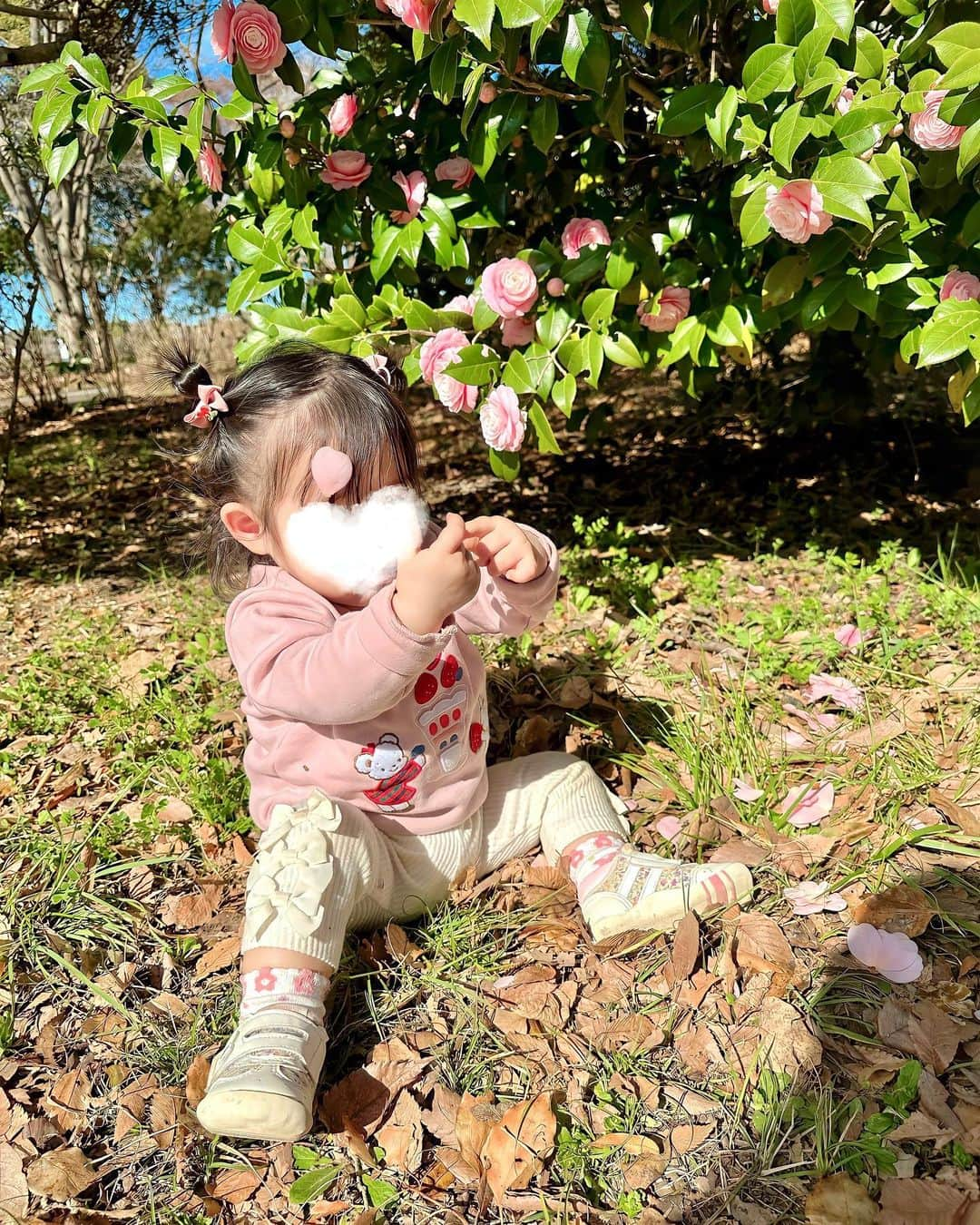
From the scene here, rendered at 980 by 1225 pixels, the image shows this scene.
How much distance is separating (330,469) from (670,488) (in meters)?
2.83

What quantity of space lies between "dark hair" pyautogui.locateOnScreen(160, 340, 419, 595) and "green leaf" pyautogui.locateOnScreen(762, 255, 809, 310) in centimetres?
99

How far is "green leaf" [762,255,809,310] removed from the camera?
2.22 m

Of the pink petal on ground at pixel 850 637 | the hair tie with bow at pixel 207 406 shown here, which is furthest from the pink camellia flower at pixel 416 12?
the pink petal on ground at pixel 850 637

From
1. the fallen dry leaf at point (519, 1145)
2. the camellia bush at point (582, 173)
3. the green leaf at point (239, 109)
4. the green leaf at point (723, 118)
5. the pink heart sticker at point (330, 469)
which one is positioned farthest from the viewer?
the green leaf at point (239, 109)

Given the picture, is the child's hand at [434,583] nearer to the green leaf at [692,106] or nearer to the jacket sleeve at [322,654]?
the jacket sleeve at [322,654]

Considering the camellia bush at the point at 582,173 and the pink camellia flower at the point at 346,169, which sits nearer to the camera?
the camellia bush at the point at 582,173

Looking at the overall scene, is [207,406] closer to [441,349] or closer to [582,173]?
[441,349]

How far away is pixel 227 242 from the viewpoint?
262 cm

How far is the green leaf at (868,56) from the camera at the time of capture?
72.5 inches

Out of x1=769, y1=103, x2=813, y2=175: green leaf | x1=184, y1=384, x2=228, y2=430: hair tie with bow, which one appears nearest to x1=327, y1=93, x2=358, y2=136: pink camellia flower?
x1=184, y1=384, x2=228, y2=430: hair tie with bow

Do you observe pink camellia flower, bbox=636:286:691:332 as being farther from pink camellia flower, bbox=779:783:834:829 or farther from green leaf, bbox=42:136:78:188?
green leaf, bbox=42:136:78:188

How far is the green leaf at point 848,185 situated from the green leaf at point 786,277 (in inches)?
16.9

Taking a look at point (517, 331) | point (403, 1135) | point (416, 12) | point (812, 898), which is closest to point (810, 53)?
point (416, 12)

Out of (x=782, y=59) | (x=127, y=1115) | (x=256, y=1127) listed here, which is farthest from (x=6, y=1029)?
(x=782, y=59)
